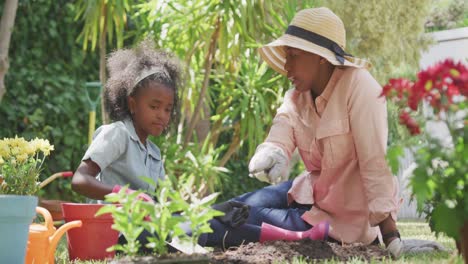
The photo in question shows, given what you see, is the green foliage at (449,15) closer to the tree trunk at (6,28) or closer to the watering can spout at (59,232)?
the tree trunk at (6,28)

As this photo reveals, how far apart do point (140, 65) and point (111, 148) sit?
526mm

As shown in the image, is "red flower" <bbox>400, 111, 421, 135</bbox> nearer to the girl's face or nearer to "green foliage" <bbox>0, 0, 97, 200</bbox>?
the girl's face

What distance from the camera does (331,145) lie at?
323cm

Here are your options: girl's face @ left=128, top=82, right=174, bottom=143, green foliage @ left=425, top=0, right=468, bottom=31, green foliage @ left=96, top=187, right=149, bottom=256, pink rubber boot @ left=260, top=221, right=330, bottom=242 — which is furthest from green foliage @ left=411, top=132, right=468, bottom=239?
green foliage @ left=425, top=0, right=468, bottom=31

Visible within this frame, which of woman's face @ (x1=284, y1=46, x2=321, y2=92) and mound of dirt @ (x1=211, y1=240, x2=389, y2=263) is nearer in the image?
mound of dirt @ (x1=211, y1=240, x2=389, y2=263)

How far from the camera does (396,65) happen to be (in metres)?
10.1

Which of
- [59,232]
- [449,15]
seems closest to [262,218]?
[59,232]

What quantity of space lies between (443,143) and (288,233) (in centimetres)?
150

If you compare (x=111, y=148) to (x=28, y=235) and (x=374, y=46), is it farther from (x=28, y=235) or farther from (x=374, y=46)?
(x=374, y=46)

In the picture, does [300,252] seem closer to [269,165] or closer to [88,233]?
[269,165]

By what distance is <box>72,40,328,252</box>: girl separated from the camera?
2966 mm

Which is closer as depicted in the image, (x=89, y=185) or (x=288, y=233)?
(x=89, y=185)

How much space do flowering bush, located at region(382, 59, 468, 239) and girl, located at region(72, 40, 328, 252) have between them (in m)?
1.22

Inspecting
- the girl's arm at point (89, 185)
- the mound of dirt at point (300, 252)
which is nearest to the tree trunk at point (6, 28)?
the girl's arm at point (89, 185)
